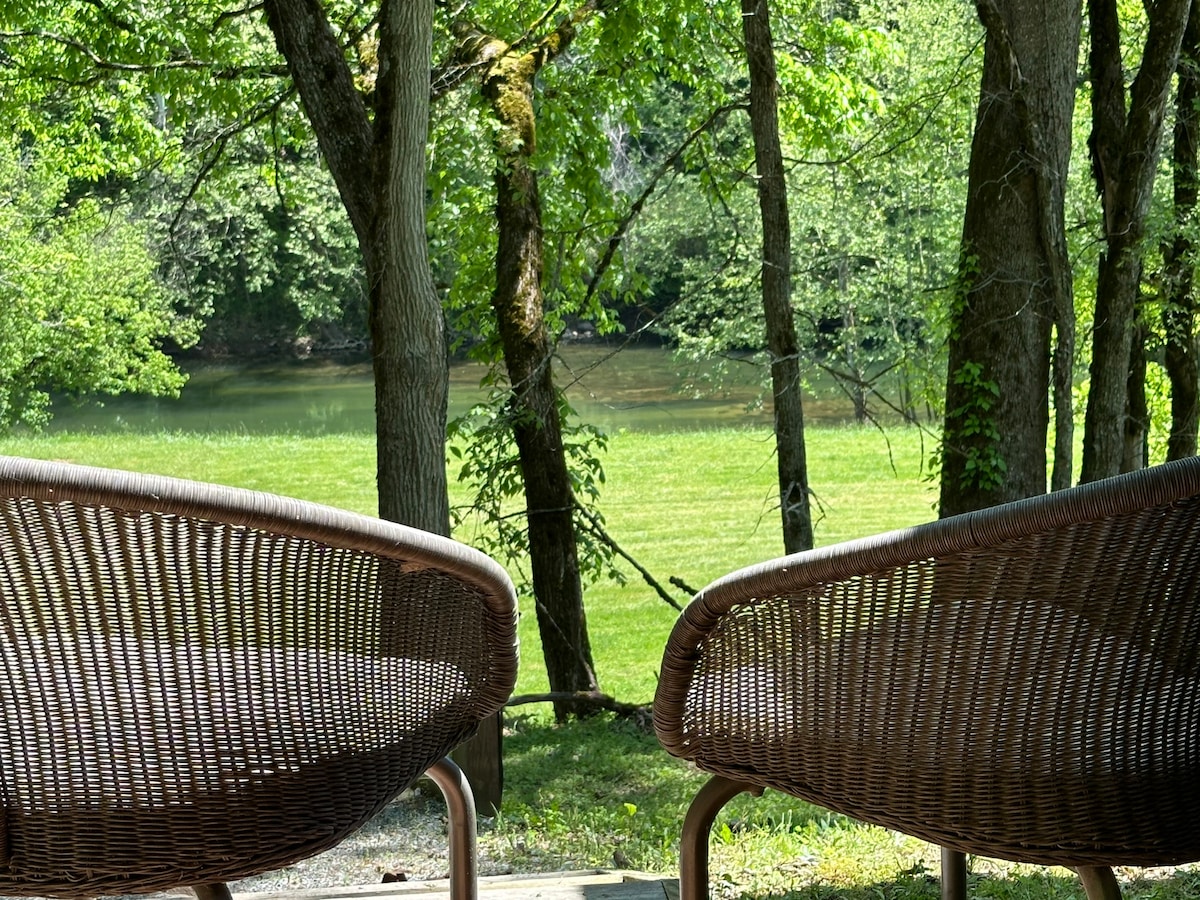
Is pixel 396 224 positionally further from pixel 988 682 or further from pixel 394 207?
pixel 988 682

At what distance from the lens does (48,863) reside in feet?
3.67

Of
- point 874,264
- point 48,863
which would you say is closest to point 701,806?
point 48,863

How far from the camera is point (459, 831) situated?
1.42 metres

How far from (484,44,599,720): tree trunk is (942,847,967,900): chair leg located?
140 inches

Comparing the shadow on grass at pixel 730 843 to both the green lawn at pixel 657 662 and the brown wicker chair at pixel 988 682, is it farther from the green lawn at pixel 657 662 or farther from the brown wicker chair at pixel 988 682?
the brown wicker chair at pixel 988 682

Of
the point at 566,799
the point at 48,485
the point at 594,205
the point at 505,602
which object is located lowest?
the point at 566,799

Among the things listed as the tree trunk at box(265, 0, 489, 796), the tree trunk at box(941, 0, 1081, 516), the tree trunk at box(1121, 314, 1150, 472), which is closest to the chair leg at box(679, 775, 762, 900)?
the tree trunk at box(265, 0, 489, 796)

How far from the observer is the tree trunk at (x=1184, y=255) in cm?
568

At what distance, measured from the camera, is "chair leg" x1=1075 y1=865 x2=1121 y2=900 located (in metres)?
1.17

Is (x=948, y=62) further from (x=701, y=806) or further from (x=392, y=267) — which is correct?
(x=701, y=806)

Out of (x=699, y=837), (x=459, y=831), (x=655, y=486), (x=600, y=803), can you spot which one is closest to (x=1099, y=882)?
(x=699, y=837)

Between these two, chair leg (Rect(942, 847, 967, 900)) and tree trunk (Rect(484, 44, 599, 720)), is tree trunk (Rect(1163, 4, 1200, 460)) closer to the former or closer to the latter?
tree trunk (Rect(484, 44, 599, 720))

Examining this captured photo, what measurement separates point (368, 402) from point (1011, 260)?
60.6 ft

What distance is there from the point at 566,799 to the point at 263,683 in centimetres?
267
